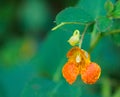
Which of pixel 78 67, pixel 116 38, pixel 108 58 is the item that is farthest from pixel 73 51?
pixel 108 58

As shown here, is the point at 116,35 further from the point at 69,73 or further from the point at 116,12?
the point at 69,73

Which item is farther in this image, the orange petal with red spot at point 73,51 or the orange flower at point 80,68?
the orange petal with red spot at point 73,51

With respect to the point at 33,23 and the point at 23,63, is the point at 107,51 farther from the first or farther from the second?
the point at 33,23

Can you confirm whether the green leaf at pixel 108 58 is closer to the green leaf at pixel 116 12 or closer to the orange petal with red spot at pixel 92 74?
the green leaf at pixel 116 12

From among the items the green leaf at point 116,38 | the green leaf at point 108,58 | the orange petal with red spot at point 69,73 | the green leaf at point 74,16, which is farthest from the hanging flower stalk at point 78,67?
the green leaf at point 108,58

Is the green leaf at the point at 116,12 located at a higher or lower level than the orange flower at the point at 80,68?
higher

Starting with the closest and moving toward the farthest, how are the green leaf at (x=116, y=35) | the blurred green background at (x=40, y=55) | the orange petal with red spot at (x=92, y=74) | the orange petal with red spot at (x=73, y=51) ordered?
1. the orange petal with red spot at (x=92, y=74)
2. the orange petal with red spot at (x=73, y=51)
3. the green leaf at (x=116, y=35)
4. the blurred green background at (x=40, y=55)
